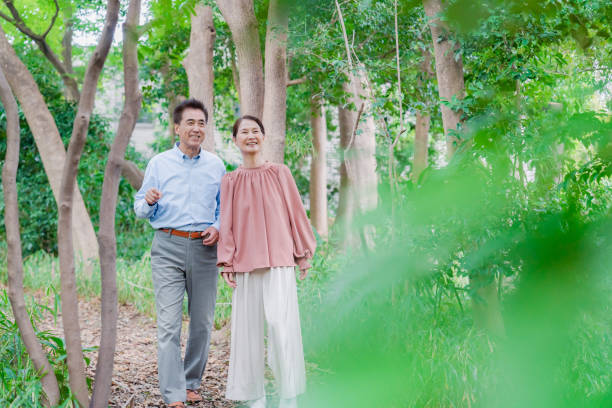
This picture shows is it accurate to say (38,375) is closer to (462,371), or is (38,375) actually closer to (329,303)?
(462,371)

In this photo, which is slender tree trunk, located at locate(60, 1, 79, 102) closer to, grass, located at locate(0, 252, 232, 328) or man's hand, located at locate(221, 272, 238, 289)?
grass, located at locate(0, 252, 232, 328)

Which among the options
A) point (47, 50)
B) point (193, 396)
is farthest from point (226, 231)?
point (47, 50)

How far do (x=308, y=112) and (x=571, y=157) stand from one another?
889 centimetres

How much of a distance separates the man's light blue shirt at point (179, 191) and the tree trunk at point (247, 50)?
1.81m

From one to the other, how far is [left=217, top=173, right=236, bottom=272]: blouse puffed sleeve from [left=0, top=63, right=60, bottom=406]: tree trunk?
99 cm

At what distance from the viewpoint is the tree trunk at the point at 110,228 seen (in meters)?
2.94

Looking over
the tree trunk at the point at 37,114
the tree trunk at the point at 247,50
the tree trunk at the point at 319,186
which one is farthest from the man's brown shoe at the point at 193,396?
the tree trunk at the point at 319,186

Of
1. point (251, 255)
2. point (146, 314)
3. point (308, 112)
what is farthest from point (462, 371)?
point (308, 112)

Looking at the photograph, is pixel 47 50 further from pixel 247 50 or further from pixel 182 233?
pixel 182 233

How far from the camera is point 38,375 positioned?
10.3 feet

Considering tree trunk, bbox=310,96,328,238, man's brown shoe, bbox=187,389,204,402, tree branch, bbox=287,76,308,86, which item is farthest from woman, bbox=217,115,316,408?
tree trunk, bbox=310,96,328,238

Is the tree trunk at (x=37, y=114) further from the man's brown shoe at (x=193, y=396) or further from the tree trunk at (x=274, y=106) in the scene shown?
the man's brown shoe at (x=193, y=396)

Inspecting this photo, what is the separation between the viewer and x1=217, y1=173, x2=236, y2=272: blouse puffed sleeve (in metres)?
3.44

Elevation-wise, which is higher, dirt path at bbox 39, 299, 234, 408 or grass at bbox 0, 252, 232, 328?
grass at bbox 0, 252, 232, 328
